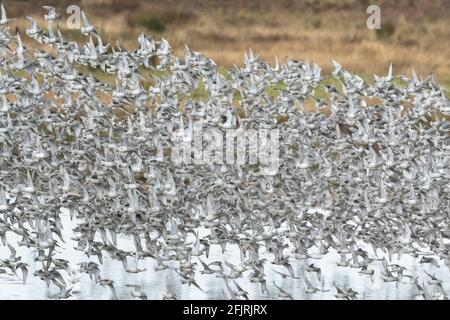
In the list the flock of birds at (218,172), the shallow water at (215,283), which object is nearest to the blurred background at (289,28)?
the shallow water at (215,283)

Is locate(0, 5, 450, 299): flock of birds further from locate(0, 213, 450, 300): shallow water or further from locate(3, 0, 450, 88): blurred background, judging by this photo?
locate(3, 0, 450, 88): blurred background

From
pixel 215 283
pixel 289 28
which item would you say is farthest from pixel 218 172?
pixel 289 28

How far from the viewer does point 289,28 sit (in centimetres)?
4250

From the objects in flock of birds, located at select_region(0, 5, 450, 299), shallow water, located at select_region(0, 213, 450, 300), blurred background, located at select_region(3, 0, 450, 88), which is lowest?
blurred background, located at select_region(3, 0, 450, 88)

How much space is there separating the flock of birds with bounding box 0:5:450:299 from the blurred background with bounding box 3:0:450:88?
20.8m

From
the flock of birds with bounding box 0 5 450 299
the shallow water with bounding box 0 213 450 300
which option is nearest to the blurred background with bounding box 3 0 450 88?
the shallow water with bounding box 0 213 450 300

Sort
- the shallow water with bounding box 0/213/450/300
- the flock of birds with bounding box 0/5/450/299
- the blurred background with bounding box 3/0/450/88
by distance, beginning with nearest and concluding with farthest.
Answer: the flock of birds with bounding box 0/5/450/299 < the shallow water with bounding box 0/213/450/300 < the blurred background with bounding box 3/0/450/88

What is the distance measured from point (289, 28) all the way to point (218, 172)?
25.6 m

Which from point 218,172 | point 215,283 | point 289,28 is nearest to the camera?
point 218,172

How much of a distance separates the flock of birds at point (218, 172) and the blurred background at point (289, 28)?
68.3 ft

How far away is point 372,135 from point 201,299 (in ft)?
10.2

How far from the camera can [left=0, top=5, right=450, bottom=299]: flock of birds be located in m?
17.2

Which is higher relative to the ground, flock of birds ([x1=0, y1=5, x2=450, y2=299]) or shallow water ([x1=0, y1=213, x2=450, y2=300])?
flock of birds ([x1=0, y1=5, x2=450, y2=299])

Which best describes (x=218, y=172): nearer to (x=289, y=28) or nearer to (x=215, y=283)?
(x=215, y=283)
